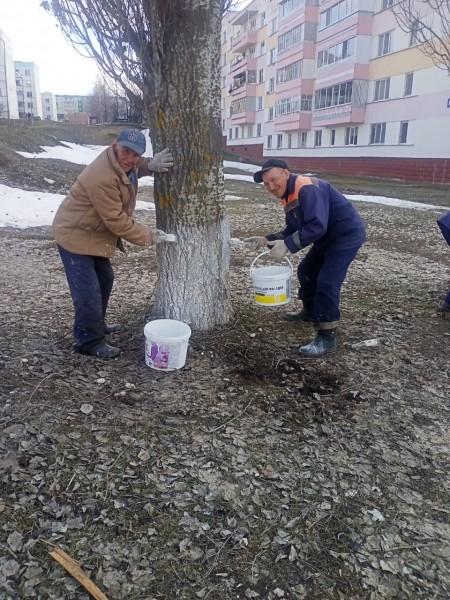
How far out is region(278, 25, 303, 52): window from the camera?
32.1 meters

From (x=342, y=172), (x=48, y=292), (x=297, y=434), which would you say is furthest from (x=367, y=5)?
(x=297, y=434)

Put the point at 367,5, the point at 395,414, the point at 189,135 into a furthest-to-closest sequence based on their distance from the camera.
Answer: the point at 367,5, the point at 189,135, the point at 395,414

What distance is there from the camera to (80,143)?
38.0 metres

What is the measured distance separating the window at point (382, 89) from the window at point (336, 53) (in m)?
2.45

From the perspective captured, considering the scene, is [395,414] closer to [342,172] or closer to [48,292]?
[48,292]

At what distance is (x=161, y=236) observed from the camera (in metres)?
3.55

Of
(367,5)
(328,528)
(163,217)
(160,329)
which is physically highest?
(367,5)

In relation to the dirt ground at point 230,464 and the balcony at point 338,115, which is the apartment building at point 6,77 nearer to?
the balcony at point 338,115

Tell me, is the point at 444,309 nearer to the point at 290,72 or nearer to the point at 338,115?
the point at 338,115

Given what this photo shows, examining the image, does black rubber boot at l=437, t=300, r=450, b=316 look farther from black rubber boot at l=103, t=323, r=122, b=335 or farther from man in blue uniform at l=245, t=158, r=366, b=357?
black rubber boot at l=103, t=323, r=122, b=335

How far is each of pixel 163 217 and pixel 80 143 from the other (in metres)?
38.0

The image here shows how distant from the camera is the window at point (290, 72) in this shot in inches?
1283

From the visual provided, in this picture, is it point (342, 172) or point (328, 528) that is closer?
point (328, 528)

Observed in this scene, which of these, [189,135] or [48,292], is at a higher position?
[189,135]
